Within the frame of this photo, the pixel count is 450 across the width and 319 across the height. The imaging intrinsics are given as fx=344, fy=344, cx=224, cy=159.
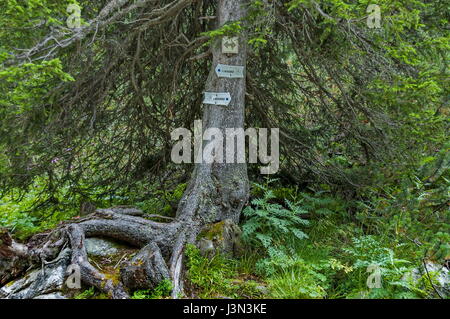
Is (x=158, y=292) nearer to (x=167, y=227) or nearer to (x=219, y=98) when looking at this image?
(x=167, y=227)

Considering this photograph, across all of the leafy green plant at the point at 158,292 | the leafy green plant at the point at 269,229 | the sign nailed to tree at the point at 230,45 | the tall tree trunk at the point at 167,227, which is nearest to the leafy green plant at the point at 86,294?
the tall tree trunk at the point at 167,227

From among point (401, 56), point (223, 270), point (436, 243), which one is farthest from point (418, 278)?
point (401, 56)

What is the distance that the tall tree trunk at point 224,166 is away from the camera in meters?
4.44

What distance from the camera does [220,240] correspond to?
4.04m

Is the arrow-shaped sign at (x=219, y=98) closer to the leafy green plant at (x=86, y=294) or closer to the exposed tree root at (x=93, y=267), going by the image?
the exposed tree root at (x=93, y=267)

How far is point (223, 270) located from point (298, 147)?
247cm

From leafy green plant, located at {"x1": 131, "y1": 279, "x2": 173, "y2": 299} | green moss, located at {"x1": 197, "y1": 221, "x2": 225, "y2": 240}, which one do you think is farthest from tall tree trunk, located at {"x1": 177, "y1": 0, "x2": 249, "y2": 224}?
leafy green plant, located at {"x1": 131, "y1": 279, "x2": 173, "y2": 299}

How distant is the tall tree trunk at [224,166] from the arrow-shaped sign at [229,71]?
0.06 m

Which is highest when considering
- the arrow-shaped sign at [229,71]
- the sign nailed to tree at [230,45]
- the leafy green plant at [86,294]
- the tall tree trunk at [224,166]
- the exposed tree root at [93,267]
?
the sign nailed to tree at [230,45]

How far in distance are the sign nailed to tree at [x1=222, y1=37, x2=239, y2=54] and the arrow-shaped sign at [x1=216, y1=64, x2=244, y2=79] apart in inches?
7.5

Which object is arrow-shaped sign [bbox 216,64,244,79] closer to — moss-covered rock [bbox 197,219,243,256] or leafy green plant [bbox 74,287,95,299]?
moss-covered rock [bbox 197,219,243,256]

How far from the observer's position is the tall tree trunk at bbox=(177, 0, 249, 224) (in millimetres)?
4441

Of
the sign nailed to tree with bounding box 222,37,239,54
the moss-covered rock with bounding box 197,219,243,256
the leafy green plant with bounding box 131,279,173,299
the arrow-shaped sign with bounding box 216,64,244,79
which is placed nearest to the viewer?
the leafy green plant with bounding box 131,279,173,299
